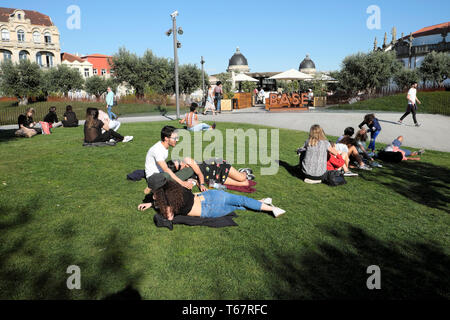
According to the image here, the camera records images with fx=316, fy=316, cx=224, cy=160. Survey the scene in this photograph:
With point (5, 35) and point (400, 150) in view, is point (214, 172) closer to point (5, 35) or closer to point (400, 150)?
point (400, 150)

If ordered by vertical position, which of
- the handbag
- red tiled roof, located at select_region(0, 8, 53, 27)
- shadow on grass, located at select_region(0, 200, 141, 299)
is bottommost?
shadow on grass, located at select_region(0, 200, 141, 299)

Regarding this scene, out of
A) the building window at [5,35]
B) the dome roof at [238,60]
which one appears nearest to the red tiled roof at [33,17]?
the building window at [5,35]

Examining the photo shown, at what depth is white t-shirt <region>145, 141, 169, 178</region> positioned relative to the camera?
5.57m

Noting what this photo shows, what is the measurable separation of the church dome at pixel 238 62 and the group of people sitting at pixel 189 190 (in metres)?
88.6

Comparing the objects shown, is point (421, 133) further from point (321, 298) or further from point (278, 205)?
point (321, 298)

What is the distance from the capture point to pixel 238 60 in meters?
Result: 91.8

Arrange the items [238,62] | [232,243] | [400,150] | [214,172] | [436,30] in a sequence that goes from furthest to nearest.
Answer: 1. [238,62]
2. [436,30]
3. [400,150]
4. [214,172]
5. [232,243]

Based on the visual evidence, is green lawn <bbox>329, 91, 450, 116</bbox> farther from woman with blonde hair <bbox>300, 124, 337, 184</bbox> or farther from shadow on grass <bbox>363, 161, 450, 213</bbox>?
woman with blonde hair <bbox>300, 124, 337, 184</bbox>

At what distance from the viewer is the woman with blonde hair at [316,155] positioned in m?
6.66

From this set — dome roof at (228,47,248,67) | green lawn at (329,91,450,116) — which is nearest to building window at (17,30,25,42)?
dome roof at (228,47,248,67)

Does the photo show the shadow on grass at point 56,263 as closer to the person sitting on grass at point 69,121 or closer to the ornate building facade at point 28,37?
the person sitting on grass at point 69,121

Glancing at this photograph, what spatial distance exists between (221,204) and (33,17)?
246ft

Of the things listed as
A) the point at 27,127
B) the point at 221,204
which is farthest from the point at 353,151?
the point at 27,127

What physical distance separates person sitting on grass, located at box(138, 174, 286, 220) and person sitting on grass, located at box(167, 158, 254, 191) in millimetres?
1077
